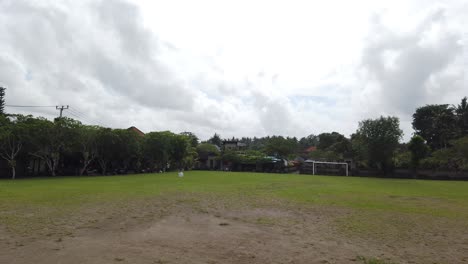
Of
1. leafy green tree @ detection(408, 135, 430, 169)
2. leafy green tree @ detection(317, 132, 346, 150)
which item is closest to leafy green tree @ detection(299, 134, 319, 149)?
leafy green tree @ detection(317, 132, 346, 150)

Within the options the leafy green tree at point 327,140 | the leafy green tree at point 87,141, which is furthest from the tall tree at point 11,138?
the leafy green tree at point 327,140

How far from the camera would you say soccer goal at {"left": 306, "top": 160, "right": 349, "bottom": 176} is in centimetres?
4691

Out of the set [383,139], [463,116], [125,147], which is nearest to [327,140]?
[463,116]

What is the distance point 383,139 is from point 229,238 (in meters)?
41.6

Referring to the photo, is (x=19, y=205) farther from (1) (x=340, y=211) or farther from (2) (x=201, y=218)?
(1) (x=340, y=211)

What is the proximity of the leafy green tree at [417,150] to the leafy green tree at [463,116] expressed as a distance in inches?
608

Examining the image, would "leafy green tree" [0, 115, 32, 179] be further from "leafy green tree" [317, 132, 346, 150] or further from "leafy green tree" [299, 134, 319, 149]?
"leafy green tree" [299, 134, 319, 149]

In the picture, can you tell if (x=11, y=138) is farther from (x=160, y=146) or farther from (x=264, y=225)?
(x=264, y=225)

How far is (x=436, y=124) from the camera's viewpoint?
179 ft

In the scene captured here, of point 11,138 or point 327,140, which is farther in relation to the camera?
point 327,140

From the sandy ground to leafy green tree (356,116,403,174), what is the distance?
3586cm

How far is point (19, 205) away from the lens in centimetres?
1134

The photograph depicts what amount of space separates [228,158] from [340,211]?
157ft

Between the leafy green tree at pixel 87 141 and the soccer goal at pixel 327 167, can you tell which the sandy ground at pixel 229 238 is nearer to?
the leafy green tree at pixel 87 141
